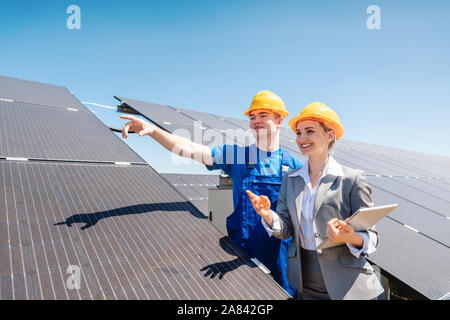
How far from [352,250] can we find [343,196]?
1.37ft

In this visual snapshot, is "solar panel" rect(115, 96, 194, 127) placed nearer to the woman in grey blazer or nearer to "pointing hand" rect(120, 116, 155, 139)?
"pointing hand" rect(120, 116, 155, 139)

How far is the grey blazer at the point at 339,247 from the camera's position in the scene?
206cm

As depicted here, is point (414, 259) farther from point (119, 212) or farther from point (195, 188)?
point (195, 188)

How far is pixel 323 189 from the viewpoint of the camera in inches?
88.4

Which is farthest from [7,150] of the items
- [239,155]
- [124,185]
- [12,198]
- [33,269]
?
[239,155]

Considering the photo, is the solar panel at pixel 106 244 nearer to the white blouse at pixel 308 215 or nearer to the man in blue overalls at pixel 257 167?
the white blouse at pixel 308 215

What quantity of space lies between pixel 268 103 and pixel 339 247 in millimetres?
1522

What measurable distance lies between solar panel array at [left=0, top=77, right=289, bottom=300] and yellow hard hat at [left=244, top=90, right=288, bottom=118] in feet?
4.06

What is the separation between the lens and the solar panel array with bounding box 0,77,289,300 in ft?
4.39

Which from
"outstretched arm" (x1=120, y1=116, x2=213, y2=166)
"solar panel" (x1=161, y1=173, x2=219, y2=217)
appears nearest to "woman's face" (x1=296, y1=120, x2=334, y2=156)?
"outstretched arm" (x1=120, y1=116, x2=213, y2=166)

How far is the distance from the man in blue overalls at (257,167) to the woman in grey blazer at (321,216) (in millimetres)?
311
